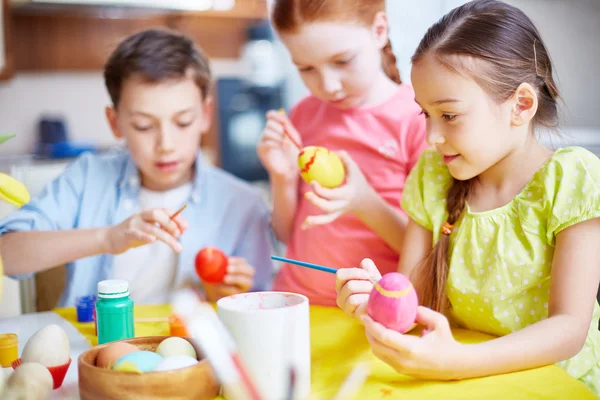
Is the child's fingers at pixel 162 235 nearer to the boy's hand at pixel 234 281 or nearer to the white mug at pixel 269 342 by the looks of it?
the boy's hand at pixel 234 281

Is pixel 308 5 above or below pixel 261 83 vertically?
above

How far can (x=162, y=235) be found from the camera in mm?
993

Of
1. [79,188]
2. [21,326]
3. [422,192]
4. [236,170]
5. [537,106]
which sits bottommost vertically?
[236,170]

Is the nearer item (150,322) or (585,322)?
(585,322)

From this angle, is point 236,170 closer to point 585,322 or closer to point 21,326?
point 21,326

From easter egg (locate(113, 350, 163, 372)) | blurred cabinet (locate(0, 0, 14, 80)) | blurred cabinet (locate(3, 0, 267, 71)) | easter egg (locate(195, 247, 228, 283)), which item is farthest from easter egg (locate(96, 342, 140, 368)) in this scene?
blurred cabinet (locate(0, 0, 14, 80))

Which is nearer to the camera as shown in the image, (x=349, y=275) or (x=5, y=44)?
(x=349, y=275)

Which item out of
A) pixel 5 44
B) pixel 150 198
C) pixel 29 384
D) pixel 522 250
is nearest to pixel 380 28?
pixel 522 250

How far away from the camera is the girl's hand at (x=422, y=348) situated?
2.19ft

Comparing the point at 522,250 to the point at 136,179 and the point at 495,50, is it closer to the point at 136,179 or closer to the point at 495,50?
the point at 495,50

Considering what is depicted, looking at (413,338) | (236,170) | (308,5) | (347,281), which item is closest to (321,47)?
(308,5)

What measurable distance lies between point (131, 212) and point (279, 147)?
37 centimetres

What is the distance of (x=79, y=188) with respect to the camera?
55.5 inches

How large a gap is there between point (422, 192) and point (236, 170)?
2.64 m
